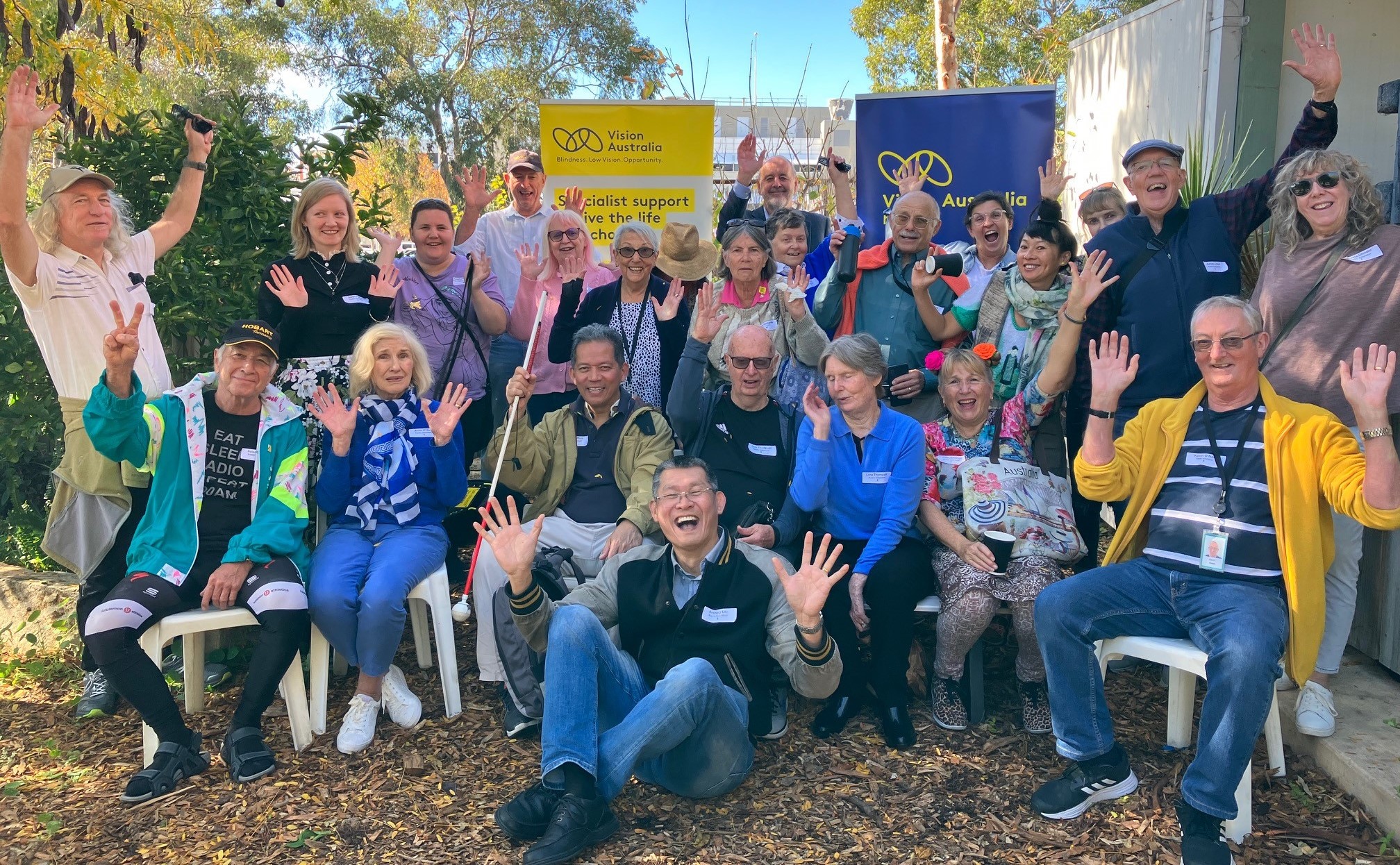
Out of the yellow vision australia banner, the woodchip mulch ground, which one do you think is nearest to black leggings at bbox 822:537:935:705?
the woodchip mulch ground

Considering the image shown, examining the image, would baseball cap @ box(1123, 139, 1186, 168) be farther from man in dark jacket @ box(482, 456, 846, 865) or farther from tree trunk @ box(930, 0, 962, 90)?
tree trunk @ box(930, 0, 962, 90)

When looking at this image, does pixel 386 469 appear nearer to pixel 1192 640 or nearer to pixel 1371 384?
pixel 1192 640

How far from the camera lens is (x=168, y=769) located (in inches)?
147

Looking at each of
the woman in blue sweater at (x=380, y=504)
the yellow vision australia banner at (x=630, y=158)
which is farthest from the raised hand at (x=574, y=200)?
the woman in blue sweater at (x=380, y=504)

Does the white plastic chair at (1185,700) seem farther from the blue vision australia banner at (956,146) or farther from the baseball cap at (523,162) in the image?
the baseball cap at (523,162)

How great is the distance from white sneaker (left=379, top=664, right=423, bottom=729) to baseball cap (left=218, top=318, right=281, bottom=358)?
140 cm

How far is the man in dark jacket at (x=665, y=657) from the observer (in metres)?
3.25

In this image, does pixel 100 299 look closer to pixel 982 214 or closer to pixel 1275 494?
pixel 982 214

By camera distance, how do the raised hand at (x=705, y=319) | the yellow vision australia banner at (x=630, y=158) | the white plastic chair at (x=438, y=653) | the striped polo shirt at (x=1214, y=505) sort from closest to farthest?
the striped polo shirt at (x=1214, y=505)
the white plastic chair at (x=438, y=653)
the raised hand at (x=705, y=319)
the yellow vision australia banner at (x=630, y=158)

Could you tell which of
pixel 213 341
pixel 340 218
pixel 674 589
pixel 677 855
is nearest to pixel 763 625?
pixel 674 589

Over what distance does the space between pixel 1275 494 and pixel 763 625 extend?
172 centimetres

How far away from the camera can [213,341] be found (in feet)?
17.2

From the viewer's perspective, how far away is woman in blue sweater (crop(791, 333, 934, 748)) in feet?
13.3

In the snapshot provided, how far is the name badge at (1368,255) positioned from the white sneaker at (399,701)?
3.92m
